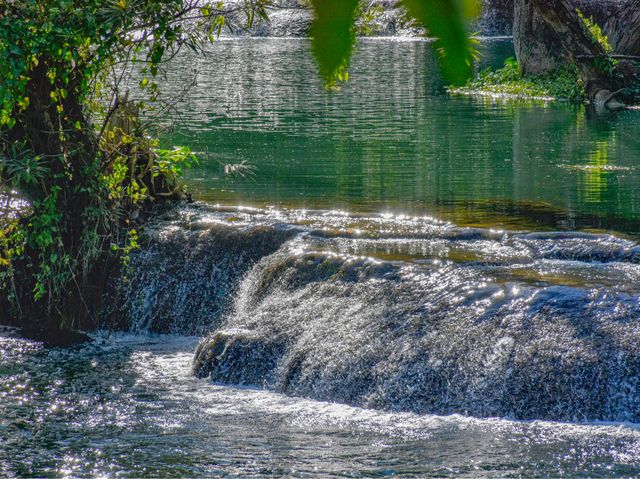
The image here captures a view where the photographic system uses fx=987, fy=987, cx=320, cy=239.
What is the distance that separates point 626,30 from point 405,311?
2032 centimetres

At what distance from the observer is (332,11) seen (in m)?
1.75

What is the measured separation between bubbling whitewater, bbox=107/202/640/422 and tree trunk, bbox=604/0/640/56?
17.0 metres

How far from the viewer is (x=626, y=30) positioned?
26.6 meters

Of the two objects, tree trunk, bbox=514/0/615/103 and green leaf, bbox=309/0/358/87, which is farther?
tree trunk, bbox=514/0/615/103

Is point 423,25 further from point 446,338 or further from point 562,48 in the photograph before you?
point 562,48

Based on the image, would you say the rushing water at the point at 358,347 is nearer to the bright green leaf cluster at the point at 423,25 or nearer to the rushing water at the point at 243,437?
the rushing water at the point at 243,437

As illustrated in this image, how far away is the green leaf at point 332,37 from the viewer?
67.6 inches

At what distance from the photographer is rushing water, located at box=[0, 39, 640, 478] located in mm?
6914

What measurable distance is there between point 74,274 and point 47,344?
81cm

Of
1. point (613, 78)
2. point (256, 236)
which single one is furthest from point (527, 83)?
point (256, 236)

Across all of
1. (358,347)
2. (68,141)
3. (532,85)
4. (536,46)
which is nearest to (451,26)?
(358,347)

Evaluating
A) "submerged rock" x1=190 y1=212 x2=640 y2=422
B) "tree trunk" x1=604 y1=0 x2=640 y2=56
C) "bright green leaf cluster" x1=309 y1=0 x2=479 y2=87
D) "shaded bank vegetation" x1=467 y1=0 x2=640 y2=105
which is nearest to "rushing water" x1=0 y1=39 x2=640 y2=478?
"submerged rock" x1=190 y1=212 x2=640 y2=422

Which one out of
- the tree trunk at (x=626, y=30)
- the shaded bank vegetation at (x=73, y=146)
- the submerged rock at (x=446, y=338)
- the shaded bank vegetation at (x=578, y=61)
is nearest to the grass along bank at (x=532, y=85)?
the shaded bank vegetation at (x=578, y=61)

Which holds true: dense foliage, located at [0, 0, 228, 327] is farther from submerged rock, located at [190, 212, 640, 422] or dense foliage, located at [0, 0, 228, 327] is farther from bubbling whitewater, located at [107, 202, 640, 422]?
submerged rock, located at [190, 212, 640, 422]
